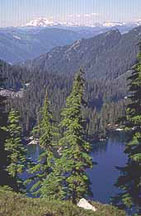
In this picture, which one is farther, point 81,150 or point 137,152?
point 81,150

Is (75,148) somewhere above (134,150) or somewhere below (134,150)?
below

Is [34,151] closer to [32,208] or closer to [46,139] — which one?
[46,139]

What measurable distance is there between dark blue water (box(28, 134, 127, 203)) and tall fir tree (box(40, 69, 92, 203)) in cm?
6217

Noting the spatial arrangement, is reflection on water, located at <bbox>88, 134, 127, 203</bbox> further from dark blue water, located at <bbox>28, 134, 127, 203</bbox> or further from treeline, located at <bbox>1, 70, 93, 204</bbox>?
treeline, located at <bbox>1, 70, 93, 204</bbox>

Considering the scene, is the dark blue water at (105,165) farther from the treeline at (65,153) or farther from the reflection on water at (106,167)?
the treeline at (65,153)

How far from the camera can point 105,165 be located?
466ft

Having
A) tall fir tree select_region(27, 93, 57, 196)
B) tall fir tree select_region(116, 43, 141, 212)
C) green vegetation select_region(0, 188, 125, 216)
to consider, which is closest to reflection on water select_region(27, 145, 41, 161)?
tall fir tree select_region(27, 93, 57, 196)

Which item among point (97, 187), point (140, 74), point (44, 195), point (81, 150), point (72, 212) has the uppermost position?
point (140, 74)

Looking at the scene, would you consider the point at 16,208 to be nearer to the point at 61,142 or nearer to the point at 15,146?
the point at 61,142

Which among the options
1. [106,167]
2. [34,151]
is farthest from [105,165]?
[34,151]

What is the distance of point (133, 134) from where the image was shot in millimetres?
26609

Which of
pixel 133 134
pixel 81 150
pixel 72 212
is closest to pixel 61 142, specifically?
pixel 81 150

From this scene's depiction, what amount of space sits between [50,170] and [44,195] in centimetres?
304

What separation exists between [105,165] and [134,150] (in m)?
117
